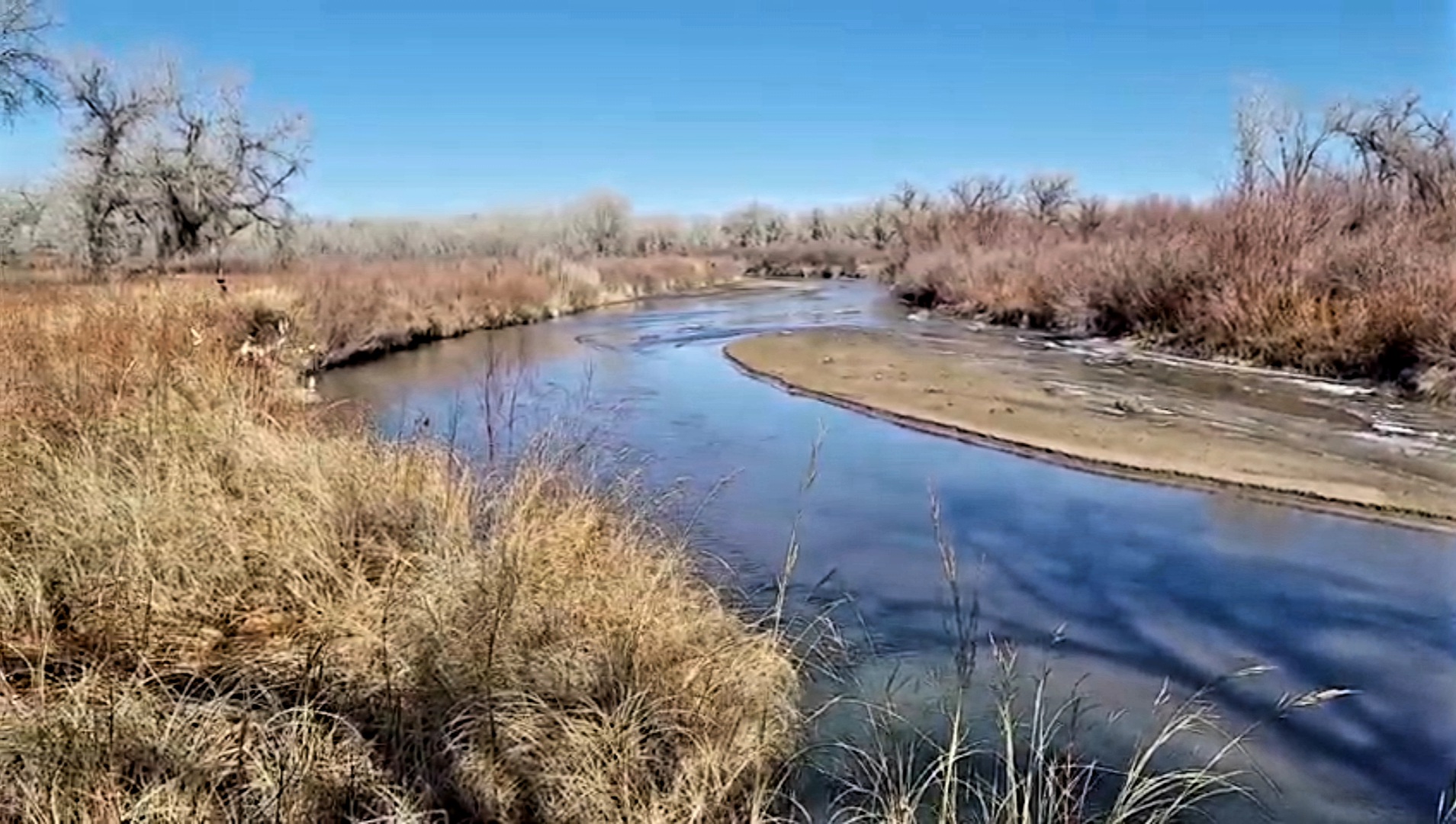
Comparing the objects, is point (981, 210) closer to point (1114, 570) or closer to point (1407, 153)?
point (1407, 153)

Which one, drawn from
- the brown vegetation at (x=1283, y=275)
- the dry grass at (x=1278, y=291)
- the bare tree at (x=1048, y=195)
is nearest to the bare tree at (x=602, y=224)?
the bare tree at (x=1048, y=195)

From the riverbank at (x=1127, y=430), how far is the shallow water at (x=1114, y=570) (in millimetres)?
463

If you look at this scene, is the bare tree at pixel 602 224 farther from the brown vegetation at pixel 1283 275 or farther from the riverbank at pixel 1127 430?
the riverbank at pixel 1127 430

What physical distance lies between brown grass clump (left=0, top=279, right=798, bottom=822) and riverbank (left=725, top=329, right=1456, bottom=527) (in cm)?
513

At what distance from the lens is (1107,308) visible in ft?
67.1

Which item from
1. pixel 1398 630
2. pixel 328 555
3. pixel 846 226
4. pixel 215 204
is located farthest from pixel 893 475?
pixel 846 226

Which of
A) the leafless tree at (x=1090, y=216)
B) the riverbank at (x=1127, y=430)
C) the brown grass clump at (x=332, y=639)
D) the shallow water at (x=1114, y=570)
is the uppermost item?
the leafless tree at (x=1090, y=216)

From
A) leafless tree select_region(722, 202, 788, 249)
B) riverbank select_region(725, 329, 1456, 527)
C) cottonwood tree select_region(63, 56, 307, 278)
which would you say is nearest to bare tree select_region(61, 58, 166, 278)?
cottonwood tree select_region(63, 56, 307, 278)

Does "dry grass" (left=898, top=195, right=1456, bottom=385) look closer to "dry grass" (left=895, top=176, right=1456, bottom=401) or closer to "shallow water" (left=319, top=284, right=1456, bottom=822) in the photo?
"dry grass" (left=895, top=176, right=1456, bottom=401)

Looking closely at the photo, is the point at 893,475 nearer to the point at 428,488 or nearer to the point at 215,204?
the point at 428,488

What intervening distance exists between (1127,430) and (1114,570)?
14.6 ft

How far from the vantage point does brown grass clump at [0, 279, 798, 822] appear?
8.94 ft

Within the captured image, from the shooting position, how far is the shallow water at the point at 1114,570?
397 centimetres

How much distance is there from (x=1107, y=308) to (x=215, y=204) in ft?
99.3
